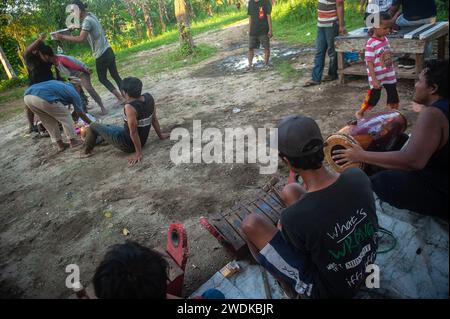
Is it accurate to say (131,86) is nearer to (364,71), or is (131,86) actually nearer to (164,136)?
(164,136)

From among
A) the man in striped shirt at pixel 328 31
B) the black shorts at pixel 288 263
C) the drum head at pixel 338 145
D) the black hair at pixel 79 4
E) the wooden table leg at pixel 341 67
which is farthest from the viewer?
the black hair at pixel 79 4

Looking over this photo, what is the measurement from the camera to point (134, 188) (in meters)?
4.29

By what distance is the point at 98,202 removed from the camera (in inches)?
164

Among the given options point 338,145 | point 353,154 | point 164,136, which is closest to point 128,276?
point 353,154

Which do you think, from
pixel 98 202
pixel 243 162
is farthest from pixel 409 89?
pixel 98 202

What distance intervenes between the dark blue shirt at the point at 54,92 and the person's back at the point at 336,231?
4.97 metres

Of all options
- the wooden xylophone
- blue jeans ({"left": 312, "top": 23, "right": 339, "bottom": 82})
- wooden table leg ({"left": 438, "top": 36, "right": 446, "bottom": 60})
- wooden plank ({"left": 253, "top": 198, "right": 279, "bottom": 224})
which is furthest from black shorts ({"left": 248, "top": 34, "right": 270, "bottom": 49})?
wooden plank ({"left": 253, "top": 198, "right": 279, "bottom": 224})

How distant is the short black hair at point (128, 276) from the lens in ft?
5.16

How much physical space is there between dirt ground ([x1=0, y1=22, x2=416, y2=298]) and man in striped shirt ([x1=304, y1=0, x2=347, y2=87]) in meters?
0.33

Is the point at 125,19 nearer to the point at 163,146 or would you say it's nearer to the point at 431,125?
the point at 163,146

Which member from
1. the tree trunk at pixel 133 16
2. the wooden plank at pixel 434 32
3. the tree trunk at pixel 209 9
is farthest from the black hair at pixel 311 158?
the tree trunk at pixel 209 9

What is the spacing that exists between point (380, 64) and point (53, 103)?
4.96m

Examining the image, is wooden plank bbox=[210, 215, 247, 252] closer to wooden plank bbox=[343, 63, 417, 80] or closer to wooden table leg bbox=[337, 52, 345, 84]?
wooden plank bbox=[343, 63, 417, 80]

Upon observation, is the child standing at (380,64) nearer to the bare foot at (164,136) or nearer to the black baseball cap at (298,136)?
the black baseball cap at (298,136)
